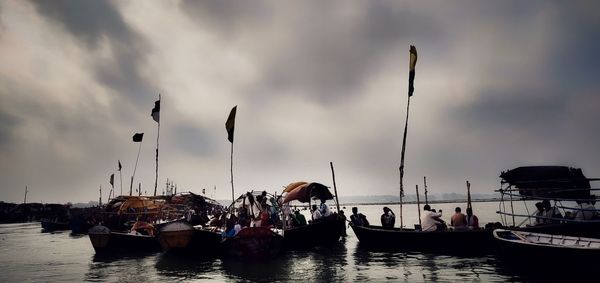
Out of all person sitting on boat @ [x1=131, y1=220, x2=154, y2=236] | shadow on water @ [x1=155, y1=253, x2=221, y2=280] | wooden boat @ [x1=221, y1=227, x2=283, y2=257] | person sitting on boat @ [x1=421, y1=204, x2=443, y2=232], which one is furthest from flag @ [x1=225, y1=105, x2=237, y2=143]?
person sitting on boat @ [x1=421, y1=204, x2=443, y2=232]

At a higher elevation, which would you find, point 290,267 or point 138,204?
point 138,204

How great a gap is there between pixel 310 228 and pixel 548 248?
1195 cm

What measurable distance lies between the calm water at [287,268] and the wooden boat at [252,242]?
1.69 ft

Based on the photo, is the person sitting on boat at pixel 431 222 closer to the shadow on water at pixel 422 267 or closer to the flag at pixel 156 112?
the shadow on water at pixel 422 267

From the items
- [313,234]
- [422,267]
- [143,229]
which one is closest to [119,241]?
[143,229]

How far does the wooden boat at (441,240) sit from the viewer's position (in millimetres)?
16531

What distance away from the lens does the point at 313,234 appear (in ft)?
68.9

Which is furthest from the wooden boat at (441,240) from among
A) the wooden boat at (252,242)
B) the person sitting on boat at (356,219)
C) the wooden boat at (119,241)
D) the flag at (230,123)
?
the wooden boat at (119,241)

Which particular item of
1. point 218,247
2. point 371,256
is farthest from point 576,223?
point 218,247

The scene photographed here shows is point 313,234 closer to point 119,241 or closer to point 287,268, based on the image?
point 287,268

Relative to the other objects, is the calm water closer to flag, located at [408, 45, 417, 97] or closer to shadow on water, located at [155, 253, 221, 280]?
shadow on water, located at [155, 253, 221, 280]

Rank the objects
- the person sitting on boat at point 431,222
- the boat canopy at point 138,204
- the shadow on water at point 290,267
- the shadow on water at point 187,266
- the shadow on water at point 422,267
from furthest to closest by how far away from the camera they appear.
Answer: the boat canopy at point 138,204 → the person sitting on boat at point 431,222 → the shadow on water at point 187,266 → the shadow on water at point 290,267 → the shadow on water at point 422,267

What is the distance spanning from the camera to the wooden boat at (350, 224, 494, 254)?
54.2ft

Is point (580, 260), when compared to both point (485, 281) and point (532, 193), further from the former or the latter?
point (532, 193)
